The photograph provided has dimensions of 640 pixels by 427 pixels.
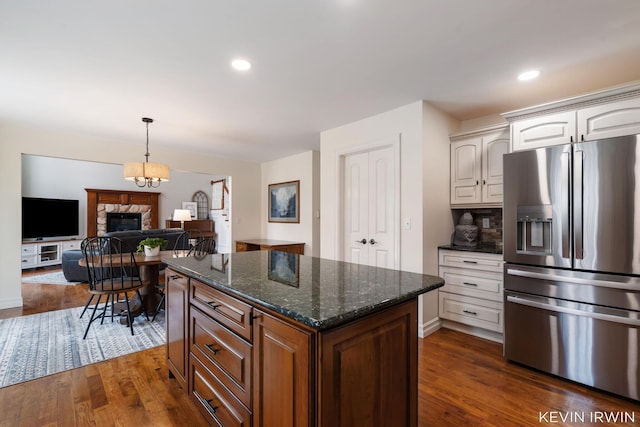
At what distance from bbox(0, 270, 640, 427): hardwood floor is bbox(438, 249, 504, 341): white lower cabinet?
1.40ft

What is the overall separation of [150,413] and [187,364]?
0.37 meters

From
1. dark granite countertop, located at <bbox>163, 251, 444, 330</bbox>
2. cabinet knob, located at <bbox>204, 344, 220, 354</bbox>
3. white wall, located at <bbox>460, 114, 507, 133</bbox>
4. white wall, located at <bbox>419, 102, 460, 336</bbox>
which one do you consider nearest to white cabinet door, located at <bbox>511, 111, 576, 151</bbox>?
white wall, located at <bbox>419, 102, 460, 336</bbox>

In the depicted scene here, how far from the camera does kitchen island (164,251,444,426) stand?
998mm

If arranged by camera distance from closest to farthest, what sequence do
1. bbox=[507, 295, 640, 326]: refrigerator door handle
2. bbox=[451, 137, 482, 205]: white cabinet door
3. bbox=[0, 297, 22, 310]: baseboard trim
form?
bbox=[507, 295, 640, 326]: refrigerator door handle
bbox=[451, 137, 482, 205]: white cabinet door
bbox=[0, 297, 22, 310]: baseboard trim

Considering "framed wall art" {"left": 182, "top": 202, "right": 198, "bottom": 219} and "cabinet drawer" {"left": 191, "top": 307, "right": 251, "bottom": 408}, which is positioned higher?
"framed wall art" {"left": 182, "top": 202, "right": 198, "bottom": 219}

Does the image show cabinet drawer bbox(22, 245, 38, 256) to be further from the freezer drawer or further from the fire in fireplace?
the freezer drawer

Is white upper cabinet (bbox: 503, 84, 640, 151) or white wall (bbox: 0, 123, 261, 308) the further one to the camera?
white wall (bbox: 0, 123, 261, 308)

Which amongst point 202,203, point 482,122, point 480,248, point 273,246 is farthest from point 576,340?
point 202,203

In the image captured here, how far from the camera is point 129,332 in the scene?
10.0 ft

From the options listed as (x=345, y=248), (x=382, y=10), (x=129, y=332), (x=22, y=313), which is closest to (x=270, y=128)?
(x=345, y=248)

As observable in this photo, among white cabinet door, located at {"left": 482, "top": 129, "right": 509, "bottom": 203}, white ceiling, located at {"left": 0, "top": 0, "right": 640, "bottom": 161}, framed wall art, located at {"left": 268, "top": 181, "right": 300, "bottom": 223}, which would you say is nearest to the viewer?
white ceiling, located at {"left": 0, "top": 0, "right": 640, "bottom": 161}

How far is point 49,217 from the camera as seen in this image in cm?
676

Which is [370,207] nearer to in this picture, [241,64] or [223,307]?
[241,64]

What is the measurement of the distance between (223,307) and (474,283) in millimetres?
2540
